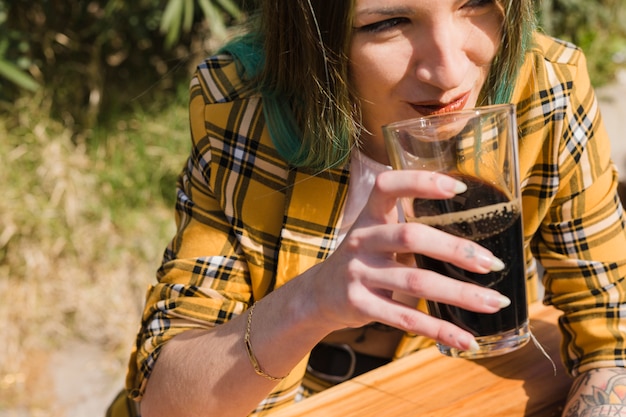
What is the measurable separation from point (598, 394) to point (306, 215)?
754 millimetres

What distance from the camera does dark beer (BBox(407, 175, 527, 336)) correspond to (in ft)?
3.74

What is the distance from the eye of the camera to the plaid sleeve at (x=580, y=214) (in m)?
1.74

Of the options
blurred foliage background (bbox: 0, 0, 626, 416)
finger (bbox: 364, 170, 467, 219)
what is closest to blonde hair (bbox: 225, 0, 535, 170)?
finger (bbox: 364, 170, 467, 219)

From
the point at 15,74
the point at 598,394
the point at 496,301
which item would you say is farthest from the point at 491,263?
the point at 15,74

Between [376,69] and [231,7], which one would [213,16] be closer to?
[231,7]

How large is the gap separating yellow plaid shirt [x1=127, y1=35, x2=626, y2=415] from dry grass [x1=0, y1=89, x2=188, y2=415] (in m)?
2.11

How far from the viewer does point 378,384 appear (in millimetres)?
1694

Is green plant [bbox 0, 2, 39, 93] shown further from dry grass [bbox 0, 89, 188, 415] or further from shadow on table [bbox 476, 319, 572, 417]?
shadow on table [bbox 476, 319, 572, 417]

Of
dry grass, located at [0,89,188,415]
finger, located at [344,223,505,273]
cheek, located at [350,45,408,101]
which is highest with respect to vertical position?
cheek, located at [350,45,408,101]

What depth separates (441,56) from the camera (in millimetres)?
1372

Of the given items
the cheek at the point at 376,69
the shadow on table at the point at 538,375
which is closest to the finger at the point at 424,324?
the cheek at the point at 376,69

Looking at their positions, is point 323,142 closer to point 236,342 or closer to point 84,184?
point 236,342

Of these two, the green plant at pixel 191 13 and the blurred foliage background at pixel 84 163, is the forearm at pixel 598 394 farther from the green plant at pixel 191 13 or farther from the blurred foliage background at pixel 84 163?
the green plant at pixel 191 13

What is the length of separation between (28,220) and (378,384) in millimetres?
2771
